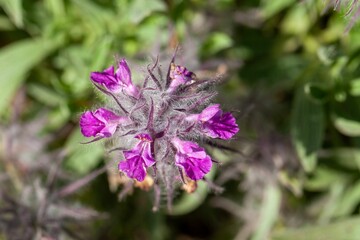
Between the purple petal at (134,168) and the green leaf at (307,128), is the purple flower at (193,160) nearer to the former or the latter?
the purple petal at (134,168)

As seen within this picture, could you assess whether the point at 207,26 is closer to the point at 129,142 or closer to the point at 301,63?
the point at 301,63

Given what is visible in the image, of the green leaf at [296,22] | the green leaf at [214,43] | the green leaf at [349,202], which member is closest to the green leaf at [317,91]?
the green leaf at [214,43]

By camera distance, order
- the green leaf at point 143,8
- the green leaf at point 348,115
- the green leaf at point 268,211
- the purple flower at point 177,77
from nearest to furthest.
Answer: the purple flower at point 177,77, the green leaf at point 348,115, the green leaf at point 143,8, the green leaf at point 268,211

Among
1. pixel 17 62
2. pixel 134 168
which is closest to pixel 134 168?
pixel 134 168

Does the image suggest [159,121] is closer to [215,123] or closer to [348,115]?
[215,123]

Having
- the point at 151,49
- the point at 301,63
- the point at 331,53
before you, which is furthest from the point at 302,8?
the point at 151,49

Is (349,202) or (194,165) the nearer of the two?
(194,165)

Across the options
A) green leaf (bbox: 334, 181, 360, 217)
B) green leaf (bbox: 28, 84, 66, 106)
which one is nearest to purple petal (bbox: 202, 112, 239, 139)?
green leaf (bbox: 334, 181, 360, 217)
